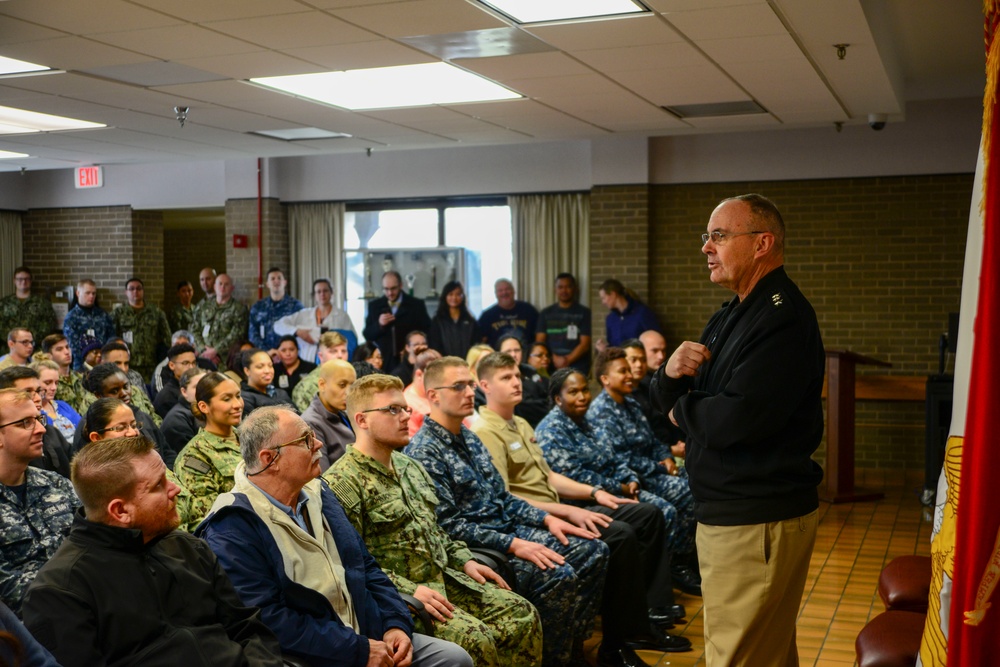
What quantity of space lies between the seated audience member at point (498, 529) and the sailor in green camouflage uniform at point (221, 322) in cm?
639

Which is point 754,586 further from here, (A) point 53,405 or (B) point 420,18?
(A) point 53,405

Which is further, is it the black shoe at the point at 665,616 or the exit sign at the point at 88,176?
the exit sign at the point at 88,176

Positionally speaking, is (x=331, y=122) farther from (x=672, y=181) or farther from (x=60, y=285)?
(x=60, y=285)

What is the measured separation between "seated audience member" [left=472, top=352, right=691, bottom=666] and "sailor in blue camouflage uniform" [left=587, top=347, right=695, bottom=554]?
0.58 meters

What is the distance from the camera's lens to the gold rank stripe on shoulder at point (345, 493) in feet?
10.7

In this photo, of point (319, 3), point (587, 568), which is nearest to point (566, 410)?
point (587, 568)

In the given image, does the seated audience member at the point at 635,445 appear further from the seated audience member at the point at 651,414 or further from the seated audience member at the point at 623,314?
the seated audience member at the point at 623,314

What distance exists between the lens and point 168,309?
55.0ft

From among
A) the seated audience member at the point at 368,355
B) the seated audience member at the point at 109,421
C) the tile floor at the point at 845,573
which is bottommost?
the tile floor at the point at 845,573

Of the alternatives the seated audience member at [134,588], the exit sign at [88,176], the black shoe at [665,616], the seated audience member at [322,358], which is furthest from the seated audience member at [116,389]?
the exit sign at [88,176]

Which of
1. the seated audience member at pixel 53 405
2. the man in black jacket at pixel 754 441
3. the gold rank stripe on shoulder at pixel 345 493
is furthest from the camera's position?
the seated audience member at pixel 53 405

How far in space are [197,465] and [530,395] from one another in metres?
3.10

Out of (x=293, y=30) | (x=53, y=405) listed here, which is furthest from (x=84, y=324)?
(x=293, y=30)

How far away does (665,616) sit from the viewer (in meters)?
4.58
